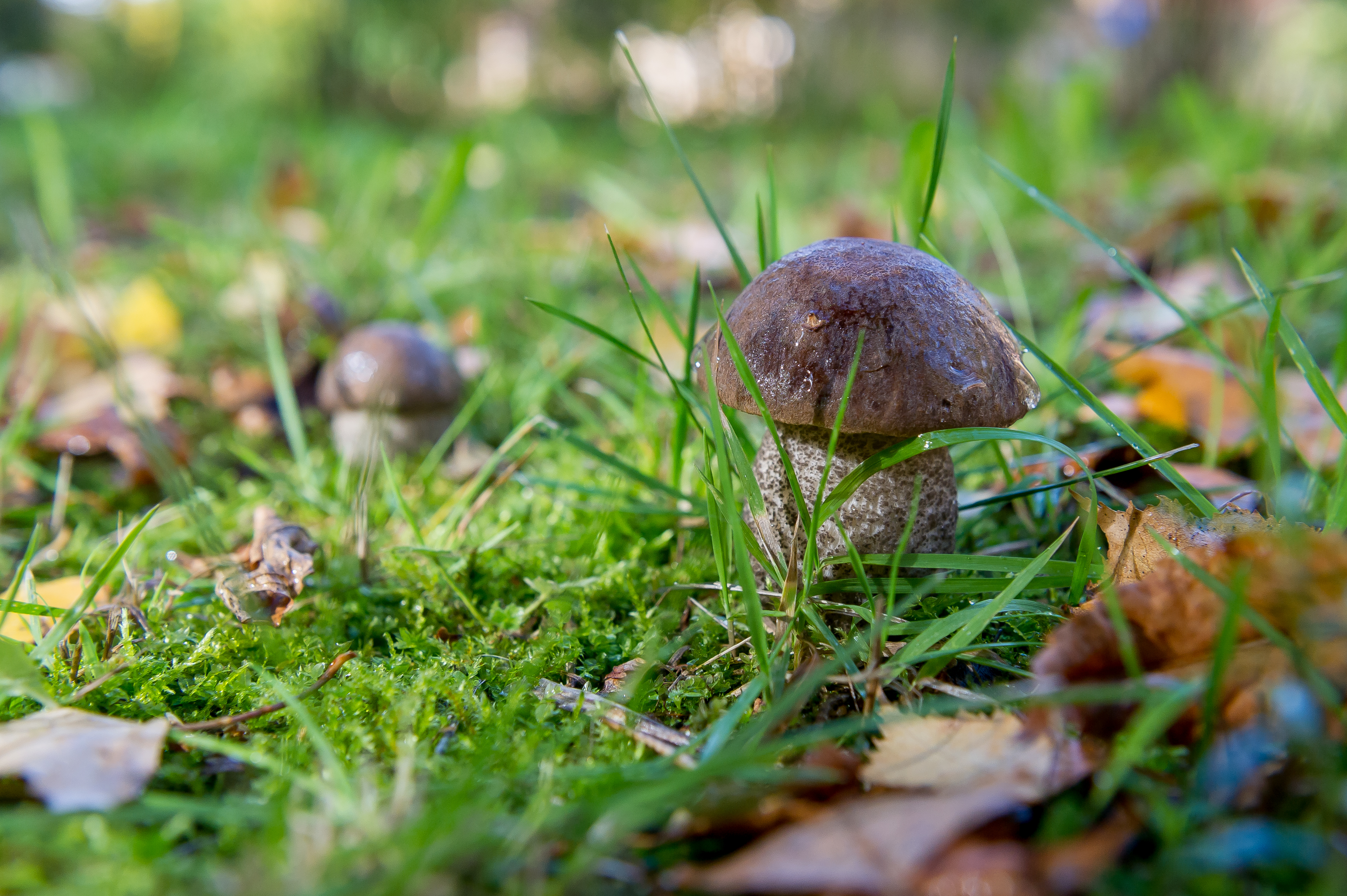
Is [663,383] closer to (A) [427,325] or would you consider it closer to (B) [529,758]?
(A) [427,325]

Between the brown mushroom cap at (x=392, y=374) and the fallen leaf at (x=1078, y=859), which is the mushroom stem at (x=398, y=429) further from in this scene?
the fallen leaf at (x=1078, y=859)

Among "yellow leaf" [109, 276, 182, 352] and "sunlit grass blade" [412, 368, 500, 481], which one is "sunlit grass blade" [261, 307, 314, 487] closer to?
"sunlit grass blade" [412, 368, 500, 481]

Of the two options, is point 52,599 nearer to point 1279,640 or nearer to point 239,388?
point 239,388

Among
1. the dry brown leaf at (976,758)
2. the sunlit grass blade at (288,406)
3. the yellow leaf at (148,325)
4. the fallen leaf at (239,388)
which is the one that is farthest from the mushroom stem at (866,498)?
the yellow leaf at (148,325)

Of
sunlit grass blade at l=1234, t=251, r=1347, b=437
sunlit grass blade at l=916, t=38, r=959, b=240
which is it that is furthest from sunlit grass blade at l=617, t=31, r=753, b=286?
sunlit grass blade at l=1234, t=251, r=1347, b=437

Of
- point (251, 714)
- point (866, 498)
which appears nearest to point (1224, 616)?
point (866, 498)

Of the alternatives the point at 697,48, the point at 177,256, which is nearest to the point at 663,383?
the point at 177,256

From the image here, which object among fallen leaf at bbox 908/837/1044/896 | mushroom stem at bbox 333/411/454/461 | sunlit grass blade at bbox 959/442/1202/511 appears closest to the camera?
fallen leaf at bbox 908/837/1044/896
